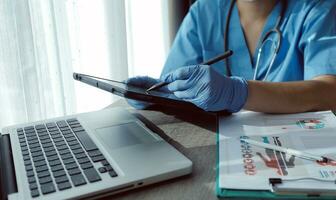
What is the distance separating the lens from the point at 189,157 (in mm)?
625

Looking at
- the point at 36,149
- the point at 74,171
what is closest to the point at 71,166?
the point at 74,171

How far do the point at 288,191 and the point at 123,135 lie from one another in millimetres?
330

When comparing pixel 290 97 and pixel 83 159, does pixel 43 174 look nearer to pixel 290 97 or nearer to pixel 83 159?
pixel 83 159

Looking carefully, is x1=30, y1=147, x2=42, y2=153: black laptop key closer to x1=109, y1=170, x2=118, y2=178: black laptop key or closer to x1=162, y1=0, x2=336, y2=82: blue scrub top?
x1=109, y1=170, x2=118, y2=178: black laptop key

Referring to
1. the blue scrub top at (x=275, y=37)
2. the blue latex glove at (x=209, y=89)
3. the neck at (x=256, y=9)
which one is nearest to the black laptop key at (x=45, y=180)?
the blue latex glove at (x=209, y=89)

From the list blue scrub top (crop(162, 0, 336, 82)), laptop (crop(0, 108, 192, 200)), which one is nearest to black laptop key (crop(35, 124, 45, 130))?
laptop (crop(0, 108, 192, 200))

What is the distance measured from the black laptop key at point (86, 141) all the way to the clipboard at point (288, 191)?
0.80ft

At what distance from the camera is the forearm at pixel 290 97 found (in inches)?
30.4

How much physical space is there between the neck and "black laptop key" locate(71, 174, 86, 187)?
34.6 inches

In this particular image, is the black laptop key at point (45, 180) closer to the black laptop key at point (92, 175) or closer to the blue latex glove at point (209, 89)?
the black laptop key at point (92, 175)

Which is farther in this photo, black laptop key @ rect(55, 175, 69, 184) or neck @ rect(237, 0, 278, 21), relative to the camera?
neck @ rect(237, 0, 278, 21)

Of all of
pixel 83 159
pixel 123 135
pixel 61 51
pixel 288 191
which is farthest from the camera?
pixel 61 51

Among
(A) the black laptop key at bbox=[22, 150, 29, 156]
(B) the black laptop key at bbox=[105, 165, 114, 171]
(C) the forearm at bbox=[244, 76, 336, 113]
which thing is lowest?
(A) the black laptop key at bbox=[22, 150, 29, 156]

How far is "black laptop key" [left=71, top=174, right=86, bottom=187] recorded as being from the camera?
1.68ft
